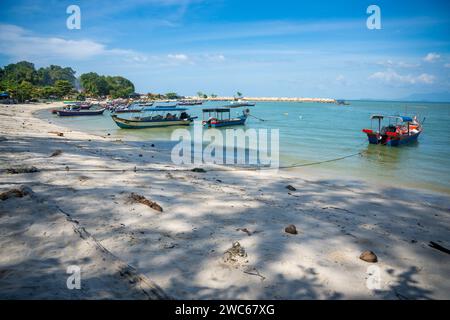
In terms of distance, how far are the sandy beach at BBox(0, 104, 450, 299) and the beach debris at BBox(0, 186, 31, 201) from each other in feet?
0.09

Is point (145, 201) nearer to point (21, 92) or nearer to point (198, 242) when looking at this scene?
point (198, 242)

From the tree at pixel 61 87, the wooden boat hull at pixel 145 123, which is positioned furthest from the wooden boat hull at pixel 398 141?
the tree at pixel 61 87

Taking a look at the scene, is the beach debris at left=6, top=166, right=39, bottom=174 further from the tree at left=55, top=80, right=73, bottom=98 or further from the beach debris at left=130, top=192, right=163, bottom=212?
the tree at left=55, top=80, right=73, bottom=98

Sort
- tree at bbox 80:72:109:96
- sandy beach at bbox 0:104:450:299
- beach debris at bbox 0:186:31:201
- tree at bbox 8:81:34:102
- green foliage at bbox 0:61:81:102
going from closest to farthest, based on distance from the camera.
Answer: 1. sandy beach at bbox 0:104:450:299
2. beach debris at bbox 0:186:31:201
3. tree at bbox 8:81:34:102
4. green foliage at bbox 0:61:81:102
5. tree at bbox 80:72:109:96

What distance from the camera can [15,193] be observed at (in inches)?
237

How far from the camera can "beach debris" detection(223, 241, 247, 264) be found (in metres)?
4.50

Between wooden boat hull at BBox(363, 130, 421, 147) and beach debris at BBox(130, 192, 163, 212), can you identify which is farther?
wooden boat hull at BBox(363, 130, 421, 147)

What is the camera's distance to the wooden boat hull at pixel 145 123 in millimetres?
36688

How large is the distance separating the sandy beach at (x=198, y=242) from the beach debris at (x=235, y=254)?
32mm

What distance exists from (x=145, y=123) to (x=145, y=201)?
33.2m

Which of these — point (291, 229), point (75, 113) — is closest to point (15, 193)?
point (291, 229)

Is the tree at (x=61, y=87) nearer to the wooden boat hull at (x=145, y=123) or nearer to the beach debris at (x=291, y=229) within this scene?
the wooden boat hull at (x=145, y=123)

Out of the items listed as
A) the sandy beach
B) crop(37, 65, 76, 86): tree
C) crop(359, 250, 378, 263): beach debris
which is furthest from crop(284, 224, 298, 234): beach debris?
crop(37, 65, 76, 86): tree
